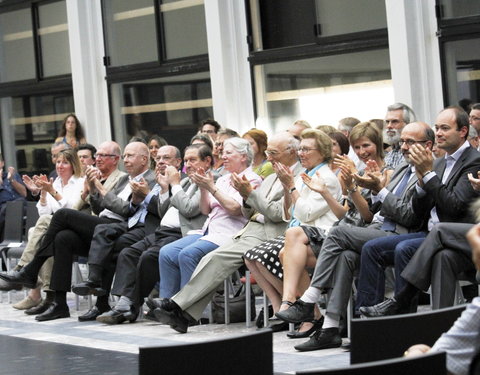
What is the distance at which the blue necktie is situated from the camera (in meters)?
7.68

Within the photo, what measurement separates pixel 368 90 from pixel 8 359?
15.4 ft

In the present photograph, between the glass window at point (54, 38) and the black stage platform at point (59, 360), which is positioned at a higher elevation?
the glass window at point (54, 38)

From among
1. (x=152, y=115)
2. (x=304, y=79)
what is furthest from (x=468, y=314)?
(x=152, y=115)

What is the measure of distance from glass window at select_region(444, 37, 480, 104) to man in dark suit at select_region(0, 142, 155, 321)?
111 inches

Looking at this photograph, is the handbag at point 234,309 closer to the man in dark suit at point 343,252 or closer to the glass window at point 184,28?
the man in dark suit at point 343,252

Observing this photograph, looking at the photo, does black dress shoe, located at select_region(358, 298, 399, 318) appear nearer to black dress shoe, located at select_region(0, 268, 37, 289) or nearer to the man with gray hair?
the man with gray hair

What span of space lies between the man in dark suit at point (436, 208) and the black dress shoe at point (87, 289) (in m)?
3.14

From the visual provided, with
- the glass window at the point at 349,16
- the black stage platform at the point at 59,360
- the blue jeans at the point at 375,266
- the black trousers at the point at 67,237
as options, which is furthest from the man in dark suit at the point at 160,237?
the glass window at the point at 349,16

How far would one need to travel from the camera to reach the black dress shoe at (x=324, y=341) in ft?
24.7

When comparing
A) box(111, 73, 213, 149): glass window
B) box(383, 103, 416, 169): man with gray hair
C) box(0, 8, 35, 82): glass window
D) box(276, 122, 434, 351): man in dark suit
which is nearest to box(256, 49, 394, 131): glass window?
box(111, 73, 213, 149): glass window

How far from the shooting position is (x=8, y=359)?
8.22 m

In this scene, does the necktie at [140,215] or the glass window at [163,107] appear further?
the glass window at [163,107]

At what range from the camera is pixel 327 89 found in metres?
11.6

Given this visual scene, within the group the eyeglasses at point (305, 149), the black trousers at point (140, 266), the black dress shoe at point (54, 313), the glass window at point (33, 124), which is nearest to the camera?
the eyeglasses at point (305, 149)
